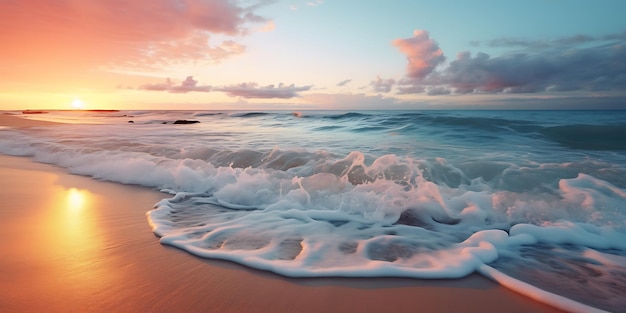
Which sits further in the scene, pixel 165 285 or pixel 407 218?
pixel 407 218

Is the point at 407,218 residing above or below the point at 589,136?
below

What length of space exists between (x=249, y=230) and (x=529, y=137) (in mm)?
11490

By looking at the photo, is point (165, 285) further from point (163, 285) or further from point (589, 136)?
point (589, 136)

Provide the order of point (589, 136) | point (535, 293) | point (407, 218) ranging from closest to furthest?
point (535, 293) → point (407, 218) → point (589, 136)

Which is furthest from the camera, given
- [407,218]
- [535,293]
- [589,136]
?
[589,136]

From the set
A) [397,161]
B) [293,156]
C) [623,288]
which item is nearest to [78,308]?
[623,288]

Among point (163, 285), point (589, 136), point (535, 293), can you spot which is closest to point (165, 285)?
point (163, 285)

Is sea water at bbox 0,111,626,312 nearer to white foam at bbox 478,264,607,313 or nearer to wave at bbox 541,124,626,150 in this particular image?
white foam at bbox 478,264,607,313

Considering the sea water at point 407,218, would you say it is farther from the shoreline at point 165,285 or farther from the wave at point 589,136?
the wave at point 589,136

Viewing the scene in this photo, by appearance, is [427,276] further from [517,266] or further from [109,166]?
[109,166]

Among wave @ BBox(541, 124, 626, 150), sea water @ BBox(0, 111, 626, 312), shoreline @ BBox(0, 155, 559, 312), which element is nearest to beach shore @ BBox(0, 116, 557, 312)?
shoreline @ BBox(0, 155, 559, 312)

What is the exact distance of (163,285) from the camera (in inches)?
83.7

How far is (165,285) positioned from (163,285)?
0.04ft

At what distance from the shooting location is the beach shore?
1.92 meters
